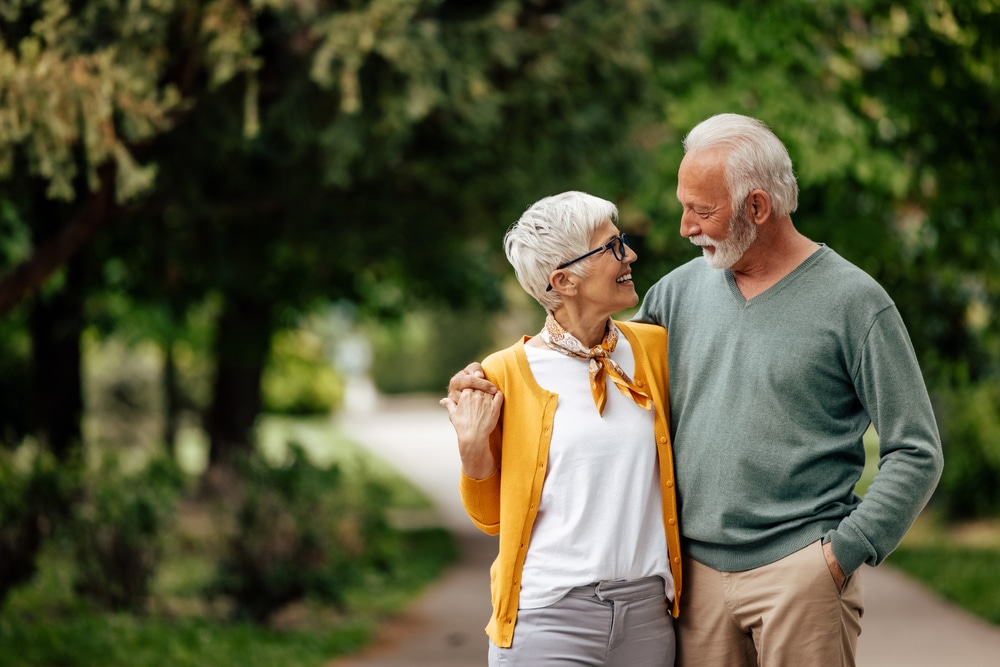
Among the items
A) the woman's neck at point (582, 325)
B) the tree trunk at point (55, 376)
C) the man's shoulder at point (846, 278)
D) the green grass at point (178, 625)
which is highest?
the man's shoulder at point (846, 278)

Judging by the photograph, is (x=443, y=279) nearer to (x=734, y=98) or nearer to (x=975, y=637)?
(x=734, y=98)

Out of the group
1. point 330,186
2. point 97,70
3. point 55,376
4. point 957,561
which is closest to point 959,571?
point 957,561

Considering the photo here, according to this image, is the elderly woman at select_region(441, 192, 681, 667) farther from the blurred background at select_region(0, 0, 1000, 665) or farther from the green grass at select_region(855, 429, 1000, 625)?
the green grass at select_region(855, 429, 1000, 625)

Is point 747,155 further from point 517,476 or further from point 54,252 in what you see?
point 54,252

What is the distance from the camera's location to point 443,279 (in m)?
11.6

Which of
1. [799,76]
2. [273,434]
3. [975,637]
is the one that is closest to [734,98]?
[799,76]

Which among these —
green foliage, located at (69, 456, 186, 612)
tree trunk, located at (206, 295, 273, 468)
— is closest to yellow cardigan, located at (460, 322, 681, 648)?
green foliage, located at (69, 456, 186, 612)

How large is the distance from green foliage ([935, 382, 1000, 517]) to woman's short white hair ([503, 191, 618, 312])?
34.1ft

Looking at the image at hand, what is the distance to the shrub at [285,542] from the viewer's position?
7.90 metres

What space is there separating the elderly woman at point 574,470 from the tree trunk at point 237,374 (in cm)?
934

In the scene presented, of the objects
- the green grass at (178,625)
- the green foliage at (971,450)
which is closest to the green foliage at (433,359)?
the green foliage at (971,450)

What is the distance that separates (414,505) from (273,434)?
14.3m

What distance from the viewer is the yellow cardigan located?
2.65 meters

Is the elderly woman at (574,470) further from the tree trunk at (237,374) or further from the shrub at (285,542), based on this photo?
the tree trunk at (237,374)
